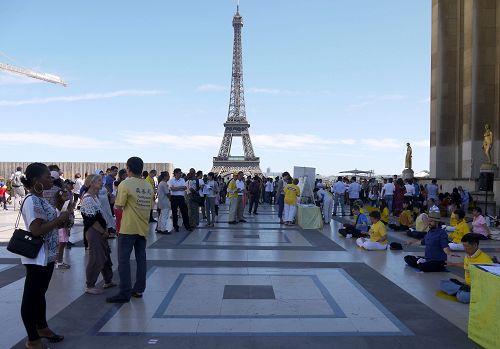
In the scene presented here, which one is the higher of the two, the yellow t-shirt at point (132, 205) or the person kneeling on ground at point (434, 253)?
the yellow t-shirt at point (132, 205)

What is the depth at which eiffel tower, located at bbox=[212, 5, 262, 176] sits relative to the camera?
89062 mm

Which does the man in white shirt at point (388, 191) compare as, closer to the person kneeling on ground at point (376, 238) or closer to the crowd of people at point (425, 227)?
the crowd of people at point (425, 227)

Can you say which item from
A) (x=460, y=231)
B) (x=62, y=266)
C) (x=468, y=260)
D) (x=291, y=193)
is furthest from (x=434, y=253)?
(x=291, y=193)

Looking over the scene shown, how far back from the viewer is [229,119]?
96.7 meters

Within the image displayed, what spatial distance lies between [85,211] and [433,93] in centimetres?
2959

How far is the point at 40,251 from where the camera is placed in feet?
15.2

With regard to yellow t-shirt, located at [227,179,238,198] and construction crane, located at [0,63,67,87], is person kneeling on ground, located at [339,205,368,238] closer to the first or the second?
yellow t-shirt, located at [227,179,238,198]

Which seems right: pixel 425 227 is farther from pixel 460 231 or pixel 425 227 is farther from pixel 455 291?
pixel 455 291

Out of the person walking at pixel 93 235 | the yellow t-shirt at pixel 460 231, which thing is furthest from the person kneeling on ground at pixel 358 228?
the person walking at pixel 93 235

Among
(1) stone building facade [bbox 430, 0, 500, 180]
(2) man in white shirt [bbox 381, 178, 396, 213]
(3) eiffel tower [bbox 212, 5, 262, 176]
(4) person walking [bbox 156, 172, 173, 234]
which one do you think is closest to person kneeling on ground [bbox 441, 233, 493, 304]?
(4) person walking [bbox 156, 172, 173, 234]

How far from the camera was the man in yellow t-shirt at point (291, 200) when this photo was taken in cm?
1634

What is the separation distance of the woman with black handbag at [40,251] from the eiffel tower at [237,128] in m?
82.7

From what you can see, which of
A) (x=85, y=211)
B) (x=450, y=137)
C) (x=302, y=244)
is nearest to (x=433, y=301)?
(x=85, y=211)

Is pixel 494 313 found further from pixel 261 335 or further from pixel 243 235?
pixel 243 235
